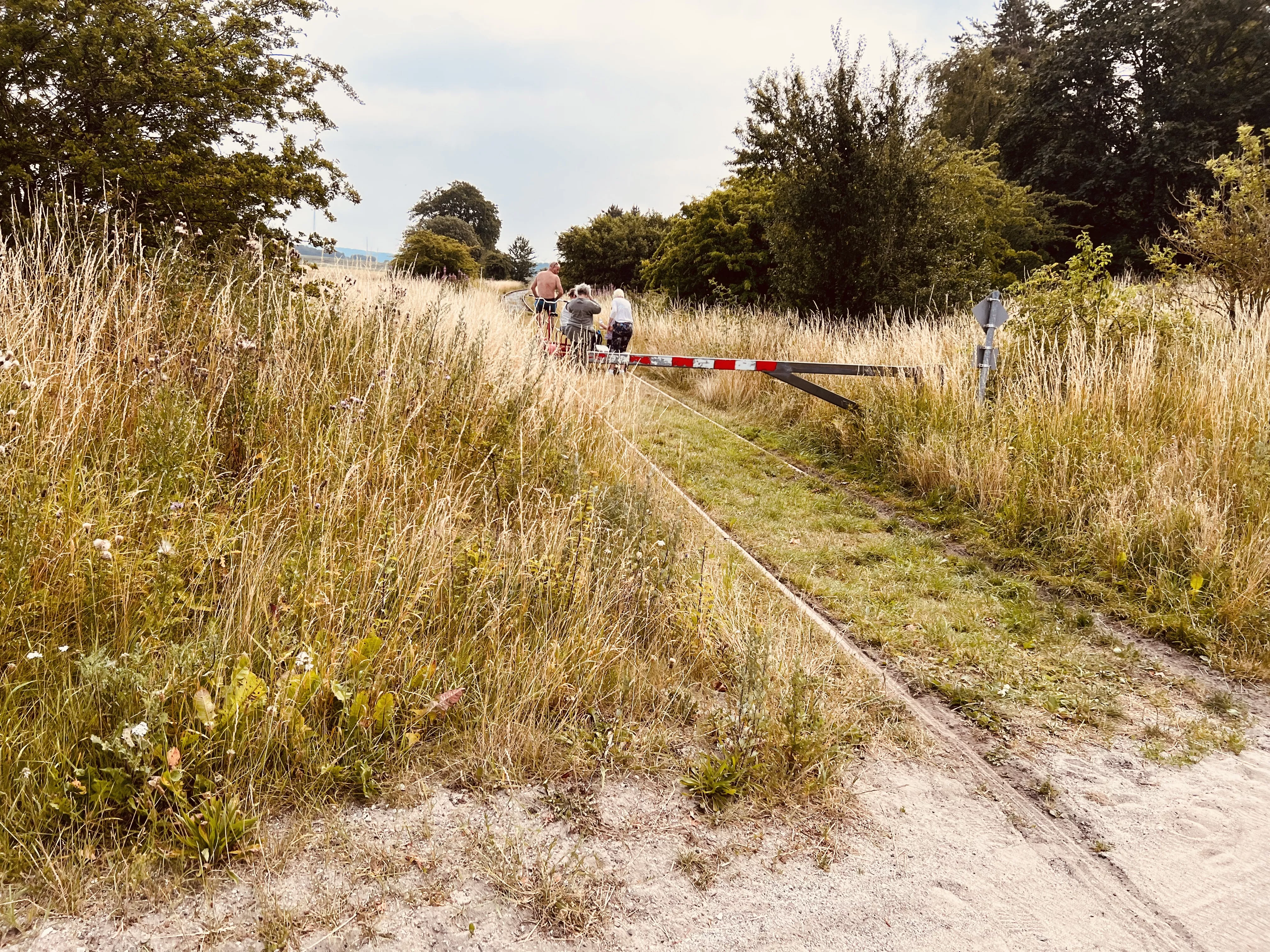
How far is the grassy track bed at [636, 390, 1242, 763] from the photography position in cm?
374

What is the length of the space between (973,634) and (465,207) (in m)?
78.7

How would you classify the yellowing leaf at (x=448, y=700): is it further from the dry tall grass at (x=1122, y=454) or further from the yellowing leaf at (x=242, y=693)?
the dry tall grass at (x=1122, y=454)

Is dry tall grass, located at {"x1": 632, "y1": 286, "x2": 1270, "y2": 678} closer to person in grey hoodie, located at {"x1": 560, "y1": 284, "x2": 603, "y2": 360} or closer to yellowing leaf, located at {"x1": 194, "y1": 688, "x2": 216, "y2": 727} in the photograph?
person in grey hoodie, located at {"x1": 560, "y1": 284, "x2": 603, "y2": 360}

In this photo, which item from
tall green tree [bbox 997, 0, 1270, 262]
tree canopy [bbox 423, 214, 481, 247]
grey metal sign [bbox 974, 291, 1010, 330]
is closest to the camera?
grey metal sign [bbox 974, 291, 1010, 330]

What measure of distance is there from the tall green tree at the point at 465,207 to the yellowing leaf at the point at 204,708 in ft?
247

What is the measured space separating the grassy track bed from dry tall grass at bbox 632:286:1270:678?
0.56 meters

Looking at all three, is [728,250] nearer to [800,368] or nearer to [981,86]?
[800,368]

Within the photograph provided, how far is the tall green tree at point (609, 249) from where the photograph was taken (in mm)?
34156

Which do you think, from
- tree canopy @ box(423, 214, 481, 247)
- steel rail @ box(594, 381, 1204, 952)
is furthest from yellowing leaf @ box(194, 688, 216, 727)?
tree canopy @ box(423, 214, 481, 247)

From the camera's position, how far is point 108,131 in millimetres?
6418

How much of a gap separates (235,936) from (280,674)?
3.40ft

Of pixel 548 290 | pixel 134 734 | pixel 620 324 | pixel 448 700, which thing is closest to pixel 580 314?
pixel 620 324

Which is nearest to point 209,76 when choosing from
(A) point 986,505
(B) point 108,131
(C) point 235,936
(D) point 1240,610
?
(B) point 108,131

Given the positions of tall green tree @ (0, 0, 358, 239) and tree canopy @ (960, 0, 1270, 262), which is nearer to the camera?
tall green tree @ (0, 0, 358, 239)
